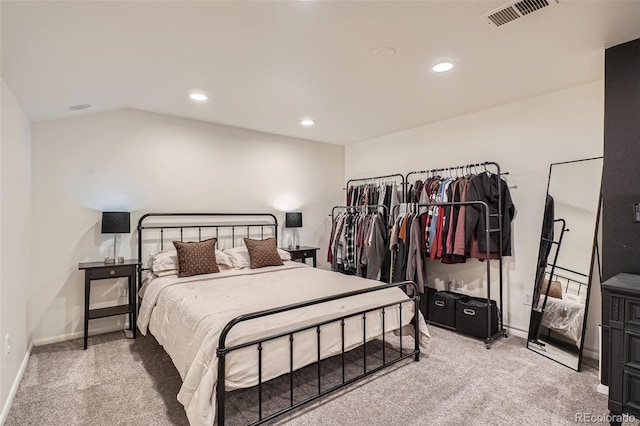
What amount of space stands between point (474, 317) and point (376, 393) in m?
1.64

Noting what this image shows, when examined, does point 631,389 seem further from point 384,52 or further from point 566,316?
point 384,52

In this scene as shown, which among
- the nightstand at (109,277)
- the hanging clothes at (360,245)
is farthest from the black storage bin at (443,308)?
the nightstand at (109,277)

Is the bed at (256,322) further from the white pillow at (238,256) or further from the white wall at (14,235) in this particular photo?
the white wall at (14,235)

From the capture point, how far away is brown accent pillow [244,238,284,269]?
413 centimetres

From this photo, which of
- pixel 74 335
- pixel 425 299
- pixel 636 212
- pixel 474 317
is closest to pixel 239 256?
pixel 74 335

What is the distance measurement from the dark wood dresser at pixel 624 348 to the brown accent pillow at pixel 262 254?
321cm

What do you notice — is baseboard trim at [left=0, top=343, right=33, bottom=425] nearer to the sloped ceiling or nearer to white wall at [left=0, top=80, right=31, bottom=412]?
white wall at [left=0, top=80, right=31, bottom=412]

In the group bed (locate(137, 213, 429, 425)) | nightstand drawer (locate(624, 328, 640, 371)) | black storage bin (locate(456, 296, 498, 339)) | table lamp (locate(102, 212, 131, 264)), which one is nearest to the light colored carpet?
bed (locate(137, 213, 429, 425))

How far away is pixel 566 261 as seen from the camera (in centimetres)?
314

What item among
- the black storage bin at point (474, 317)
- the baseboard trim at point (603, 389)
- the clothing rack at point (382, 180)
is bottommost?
the baseboard trim at point (603, 389)

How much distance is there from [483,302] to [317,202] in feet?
9.58

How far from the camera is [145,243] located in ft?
13.1

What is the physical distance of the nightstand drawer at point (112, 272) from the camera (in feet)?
10.8

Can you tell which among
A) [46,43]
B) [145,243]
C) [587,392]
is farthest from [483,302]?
[46,43]
